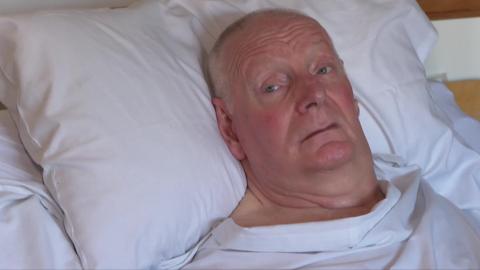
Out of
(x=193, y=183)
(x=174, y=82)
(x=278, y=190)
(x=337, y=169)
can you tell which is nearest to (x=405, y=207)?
(x=337, y=169)

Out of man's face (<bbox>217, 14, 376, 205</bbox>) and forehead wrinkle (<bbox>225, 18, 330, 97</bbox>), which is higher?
forehead wrinkle (<bbox>225, 18, 330, 97</bbox>)

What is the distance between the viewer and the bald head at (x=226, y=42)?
139cm

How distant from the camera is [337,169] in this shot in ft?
4.19

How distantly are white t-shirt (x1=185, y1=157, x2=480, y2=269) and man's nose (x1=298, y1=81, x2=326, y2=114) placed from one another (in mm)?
214

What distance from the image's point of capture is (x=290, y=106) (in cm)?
130

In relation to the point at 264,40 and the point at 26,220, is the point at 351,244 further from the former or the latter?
the point at 26,220

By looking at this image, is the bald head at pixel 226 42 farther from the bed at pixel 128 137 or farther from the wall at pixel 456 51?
the wall at pixel 456 51

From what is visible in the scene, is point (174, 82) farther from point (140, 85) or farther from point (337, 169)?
point (337, 169)

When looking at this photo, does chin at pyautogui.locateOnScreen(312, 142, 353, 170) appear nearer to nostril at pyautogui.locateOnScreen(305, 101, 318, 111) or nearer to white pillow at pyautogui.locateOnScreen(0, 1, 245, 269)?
nostril at pyautogui.locateOnScreen(305, 101, 318, 111)

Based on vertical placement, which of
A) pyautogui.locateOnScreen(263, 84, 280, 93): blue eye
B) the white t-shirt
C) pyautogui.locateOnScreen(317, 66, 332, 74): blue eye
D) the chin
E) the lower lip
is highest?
pyautogui.locateOnScreen(317, 66, 332, 74): blue eye

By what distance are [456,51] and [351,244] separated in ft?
2.85

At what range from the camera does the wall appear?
1815mm

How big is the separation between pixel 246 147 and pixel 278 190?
106 mm

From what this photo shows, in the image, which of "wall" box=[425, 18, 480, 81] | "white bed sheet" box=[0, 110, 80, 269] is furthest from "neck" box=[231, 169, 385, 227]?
"wall" box=[425, 18, 480, 81]
